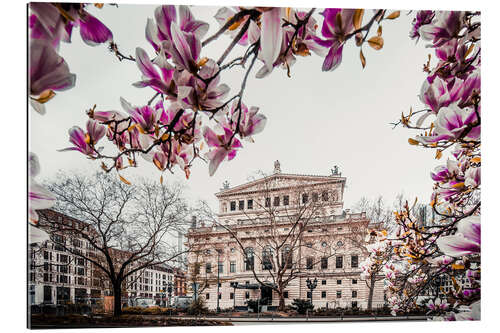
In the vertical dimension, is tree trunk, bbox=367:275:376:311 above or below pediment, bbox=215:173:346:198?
below

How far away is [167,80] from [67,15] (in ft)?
0.75

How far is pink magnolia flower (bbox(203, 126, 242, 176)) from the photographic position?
3.61ft

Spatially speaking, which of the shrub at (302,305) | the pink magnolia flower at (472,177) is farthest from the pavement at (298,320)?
the pink magnolia flower at (472,177)

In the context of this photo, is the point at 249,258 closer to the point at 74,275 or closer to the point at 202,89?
the point at 74,275

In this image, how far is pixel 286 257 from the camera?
3.05 metres

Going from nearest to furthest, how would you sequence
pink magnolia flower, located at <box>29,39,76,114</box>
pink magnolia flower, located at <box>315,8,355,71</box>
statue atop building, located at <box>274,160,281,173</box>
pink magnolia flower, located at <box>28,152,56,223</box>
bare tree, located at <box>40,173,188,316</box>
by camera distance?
pink magnolia flower, located at <box>29,39,76,114</box>, pink magnolia flower, located at <box>28,152,56,223</box>, pink magnolia flower, located at <box>315,8,355,71</box>, bare tree, located at <box>40,173,188,316</box>, statue atop building, located at <box>274,160,281,173</box>

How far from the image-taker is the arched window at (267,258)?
9.86 feet

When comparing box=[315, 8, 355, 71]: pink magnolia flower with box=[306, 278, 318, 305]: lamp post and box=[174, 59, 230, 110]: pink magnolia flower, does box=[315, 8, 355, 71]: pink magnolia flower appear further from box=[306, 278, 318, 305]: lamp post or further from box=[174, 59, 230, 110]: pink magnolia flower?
box=[306, 278, 318, 305]: lamp post

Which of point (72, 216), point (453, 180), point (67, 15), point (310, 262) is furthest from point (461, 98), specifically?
point (72, 216)

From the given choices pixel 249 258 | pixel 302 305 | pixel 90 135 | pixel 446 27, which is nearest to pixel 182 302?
pixel 249 258

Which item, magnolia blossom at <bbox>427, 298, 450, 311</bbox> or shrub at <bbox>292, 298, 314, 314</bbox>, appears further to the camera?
shrub at <bbox>292, 298, 314, 314</bbox>

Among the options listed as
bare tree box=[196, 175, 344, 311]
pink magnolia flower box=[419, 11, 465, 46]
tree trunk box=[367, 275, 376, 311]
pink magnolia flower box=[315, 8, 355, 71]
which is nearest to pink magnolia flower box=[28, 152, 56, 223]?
pink magnolia flower box=[315, 8, 355, 71]

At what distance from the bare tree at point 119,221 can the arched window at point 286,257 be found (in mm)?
705

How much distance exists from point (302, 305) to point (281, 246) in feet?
1.33
